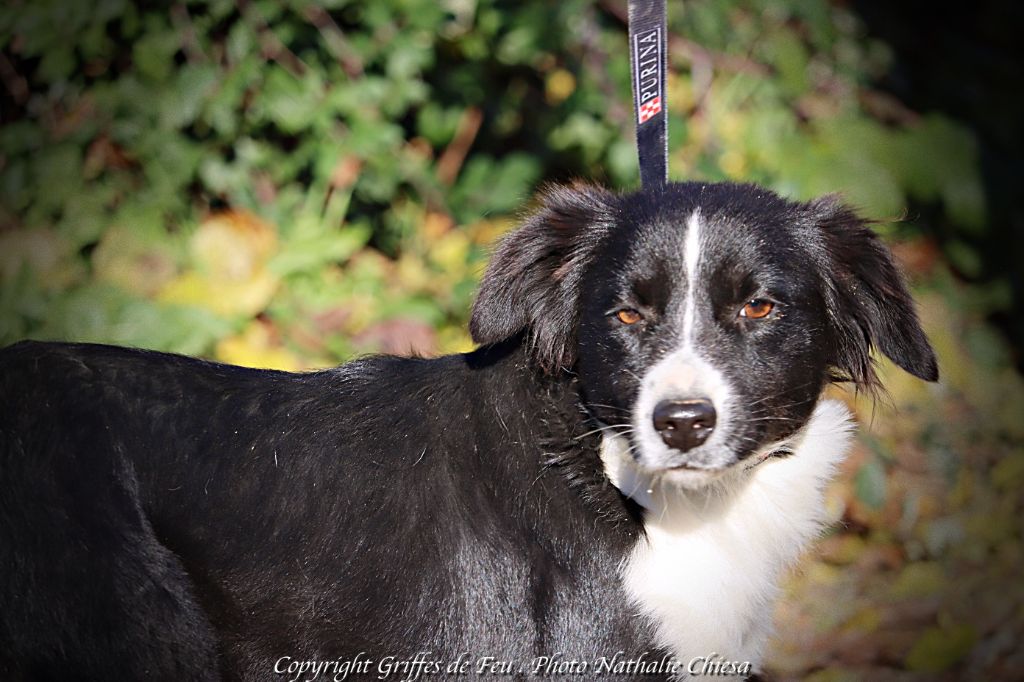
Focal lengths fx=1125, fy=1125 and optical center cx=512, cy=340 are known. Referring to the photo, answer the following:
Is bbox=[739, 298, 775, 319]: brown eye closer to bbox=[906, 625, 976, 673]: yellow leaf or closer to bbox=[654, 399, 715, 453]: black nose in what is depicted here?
bbox=[654, 399, 715, 453]: black nose

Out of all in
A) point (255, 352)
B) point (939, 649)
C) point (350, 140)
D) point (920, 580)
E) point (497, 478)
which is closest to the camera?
point (497, 478)

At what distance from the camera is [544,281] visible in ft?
9.05

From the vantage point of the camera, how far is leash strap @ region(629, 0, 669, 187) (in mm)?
3004

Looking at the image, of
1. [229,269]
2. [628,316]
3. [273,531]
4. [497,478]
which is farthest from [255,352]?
[628,316]

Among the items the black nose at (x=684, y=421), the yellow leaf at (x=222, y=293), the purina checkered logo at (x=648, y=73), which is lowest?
the black nose at (x=684, y=421)

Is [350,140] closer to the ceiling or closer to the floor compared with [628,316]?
closer to the ceiling

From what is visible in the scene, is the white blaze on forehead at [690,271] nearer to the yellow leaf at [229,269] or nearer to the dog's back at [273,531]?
the dog's back at [273,531]

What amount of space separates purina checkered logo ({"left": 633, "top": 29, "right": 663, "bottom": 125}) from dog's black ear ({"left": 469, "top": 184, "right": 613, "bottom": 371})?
369 mm

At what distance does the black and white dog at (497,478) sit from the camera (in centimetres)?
248

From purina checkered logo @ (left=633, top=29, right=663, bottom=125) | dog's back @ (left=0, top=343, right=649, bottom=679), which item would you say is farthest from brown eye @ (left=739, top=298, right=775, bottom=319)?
purina checkered logo @ (left=633, top=29, right=663, bottom=125)

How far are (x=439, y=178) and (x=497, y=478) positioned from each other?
329 centimetres

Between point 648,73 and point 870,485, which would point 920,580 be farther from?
point 648,73

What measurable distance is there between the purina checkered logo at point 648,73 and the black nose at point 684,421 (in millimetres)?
970

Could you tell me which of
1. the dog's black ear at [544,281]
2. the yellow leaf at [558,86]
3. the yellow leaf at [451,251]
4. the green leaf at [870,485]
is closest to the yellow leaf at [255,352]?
the yellow leaf at [451,251]
